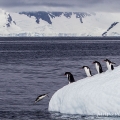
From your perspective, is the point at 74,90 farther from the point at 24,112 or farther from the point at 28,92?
the point at 28,92

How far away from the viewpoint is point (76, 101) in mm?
25953

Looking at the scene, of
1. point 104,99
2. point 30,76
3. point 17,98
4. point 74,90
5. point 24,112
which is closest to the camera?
point 104,99

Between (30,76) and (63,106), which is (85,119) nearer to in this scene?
(63,106)

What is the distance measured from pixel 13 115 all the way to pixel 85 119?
528cm

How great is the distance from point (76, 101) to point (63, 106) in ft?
3.74

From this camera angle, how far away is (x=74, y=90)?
1053 inches

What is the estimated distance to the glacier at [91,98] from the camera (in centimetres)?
2484

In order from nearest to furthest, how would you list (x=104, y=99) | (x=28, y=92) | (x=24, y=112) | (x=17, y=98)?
1. (x=104, y=99)
2. (x=24, y=112)
3. (x=17, y=98)
4. (x=28, y=92)

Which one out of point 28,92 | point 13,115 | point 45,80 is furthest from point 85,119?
point 45,80

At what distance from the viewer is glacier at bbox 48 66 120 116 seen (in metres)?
24.8

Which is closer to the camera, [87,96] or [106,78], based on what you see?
[87,96]

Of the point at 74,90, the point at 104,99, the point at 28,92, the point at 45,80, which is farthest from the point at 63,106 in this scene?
the point at 45,80

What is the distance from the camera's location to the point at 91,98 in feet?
83.3

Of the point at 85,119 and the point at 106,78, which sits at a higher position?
the point at 106,78
